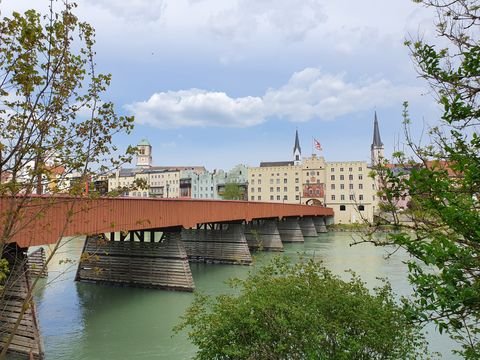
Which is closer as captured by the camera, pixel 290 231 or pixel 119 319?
pixel 119 319

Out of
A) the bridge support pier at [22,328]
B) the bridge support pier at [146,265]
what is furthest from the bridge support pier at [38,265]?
the bridge support pier at [146,265]

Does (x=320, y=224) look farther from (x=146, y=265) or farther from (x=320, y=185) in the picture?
(x=146, y=265)

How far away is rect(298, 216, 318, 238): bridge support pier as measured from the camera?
192ft

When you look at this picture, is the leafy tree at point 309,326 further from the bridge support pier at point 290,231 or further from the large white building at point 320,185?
the large white building at point 320,185

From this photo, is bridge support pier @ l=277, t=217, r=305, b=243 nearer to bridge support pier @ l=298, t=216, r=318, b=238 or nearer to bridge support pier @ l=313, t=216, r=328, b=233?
bridge support pier @ l=298, t=216, r=318, b=238

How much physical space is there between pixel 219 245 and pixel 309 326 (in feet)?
87.2

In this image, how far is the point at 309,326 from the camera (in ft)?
19.4

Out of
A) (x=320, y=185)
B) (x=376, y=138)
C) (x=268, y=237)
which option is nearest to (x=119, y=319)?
(x=268, y=237)

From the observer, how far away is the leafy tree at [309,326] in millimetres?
5789

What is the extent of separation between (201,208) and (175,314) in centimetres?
799

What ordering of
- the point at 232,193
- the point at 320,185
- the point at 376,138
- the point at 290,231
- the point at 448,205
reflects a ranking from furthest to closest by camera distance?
1. the point at 376,138
2. the point at 232,193
3. the point at 320,185
4. the point at 290,231
5. the point at 448,205

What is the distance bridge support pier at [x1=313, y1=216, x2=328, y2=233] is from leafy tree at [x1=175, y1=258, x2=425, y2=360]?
2383 inches

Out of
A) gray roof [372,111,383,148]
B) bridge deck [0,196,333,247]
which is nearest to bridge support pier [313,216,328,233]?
gray roof [372,111,383,148]

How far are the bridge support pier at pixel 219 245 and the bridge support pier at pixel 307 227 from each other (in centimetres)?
2796
